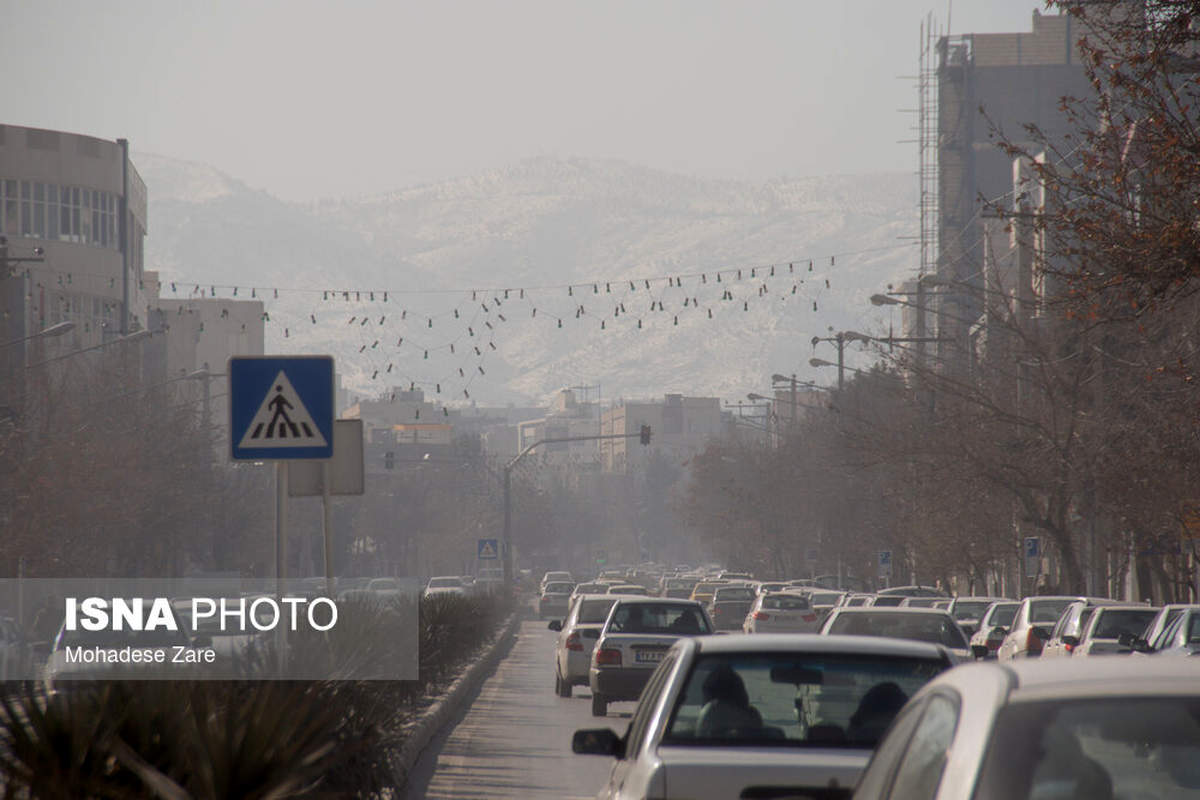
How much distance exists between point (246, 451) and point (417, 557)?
385 feet

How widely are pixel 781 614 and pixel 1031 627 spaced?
49.7 ft

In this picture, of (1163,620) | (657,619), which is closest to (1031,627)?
(1163,620)

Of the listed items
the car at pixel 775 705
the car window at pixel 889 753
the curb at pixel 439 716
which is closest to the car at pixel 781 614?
the curb at pixel 439 716

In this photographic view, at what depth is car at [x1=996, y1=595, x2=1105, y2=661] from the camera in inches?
1091

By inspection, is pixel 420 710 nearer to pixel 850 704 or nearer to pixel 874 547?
pixel 850 704

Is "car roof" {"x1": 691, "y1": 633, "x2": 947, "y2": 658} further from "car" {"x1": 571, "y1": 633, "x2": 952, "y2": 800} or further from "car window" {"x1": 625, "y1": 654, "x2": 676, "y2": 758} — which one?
"car window" {"x1": 625, "y1": 654, "x2": 676, "y2": 758}

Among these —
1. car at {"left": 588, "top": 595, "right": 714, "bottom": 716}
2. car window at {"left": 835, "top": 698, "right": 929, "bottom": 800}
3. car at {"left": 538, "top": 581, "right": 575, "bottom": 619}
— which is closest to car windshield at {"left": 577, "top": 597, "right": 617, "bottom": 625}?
car at {"left": 588, "top": 595, "right": 714, "bottom": 716}

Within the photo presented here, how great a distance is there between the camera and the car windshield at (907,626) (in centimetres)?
2064

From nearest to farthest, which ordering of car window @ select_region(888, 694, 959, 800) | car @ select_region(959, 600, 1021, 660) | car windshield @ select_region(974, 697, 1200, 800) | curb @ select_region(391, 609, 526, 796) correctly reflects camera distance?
car windshield @ select_region(974, 697, 1200, 800), car window @ select_region(888, 694, 959, 800), curb @ select_region(391, 609, 526, 796), car @ select_region(959, 600, 1021, 660)

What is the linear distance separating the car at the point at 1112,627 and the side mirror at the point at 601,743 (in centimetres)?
1617

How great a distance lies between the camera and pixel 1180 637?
21.6 m

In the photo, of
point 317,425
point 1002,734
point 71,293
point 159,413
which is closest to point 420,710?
point 317,425

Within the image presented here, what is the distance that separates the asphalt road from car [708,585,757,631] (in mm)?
22568

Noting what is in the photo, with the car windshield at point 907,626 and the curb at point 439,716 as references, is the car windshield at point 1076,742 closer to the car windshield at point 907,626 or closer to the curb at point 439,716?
the curb at point 439,716
